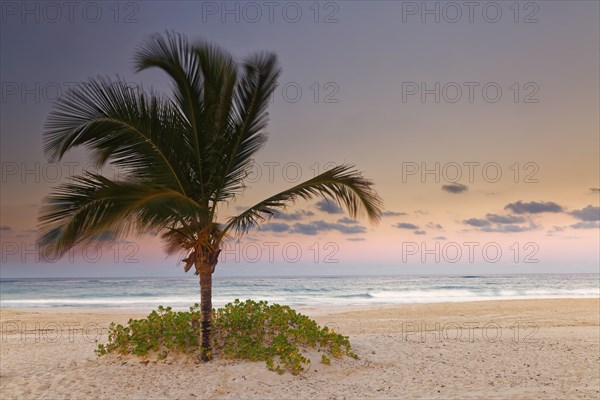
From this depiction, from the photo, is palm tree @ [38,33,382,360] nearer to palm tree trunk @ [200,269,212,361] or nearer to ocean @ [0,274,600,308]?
palm tree trunk @ [200,269,212,361]

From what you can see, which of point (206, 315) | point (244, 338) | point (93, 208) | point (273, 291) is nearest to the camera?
point (93, 208)

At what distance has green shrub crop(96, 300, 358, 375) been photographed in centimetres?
1023

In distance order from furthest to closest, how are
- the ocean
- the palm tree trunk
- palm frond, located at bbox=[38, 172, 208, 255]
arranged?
the ocean, the palm tree trunk, palm frond, located at bbox=[38, 172, 208, 255]

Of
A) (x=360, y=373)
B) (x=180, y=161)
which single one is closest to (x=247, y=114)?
(x=180, y=161)

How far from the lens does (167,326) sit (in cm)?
1112

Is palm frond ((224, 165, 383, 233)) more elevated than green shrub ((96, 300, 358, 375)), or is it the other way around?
palm frond ((224, 165, 383, 233))

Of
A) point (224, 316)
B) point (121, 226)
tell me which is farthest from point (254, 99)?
point (224, 316)

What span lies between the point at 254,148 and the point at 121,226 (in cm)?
339

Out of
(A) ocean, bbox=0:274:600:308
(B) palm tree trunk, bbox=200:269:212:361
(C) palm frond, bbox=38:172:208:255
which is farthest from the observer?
(A) ocean, bbox=0:274:600:308

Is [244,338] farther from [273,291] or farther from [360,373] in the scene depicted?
[273,291]

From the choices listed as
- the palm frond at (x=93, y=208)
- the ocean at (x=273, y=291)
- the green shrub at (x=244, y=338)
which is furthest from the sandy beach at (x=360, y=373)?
the ocean at (x=273, y=291)

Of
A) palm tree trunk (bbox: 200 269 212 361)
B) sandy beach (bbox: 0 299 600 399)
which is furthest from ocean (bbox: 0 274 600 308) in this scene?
palm tree trunk (bbox: 200 269 212 361)

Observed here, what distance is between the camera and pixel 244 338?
1070 centimetres

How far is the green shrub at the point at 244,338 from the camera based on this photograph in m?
10.2
